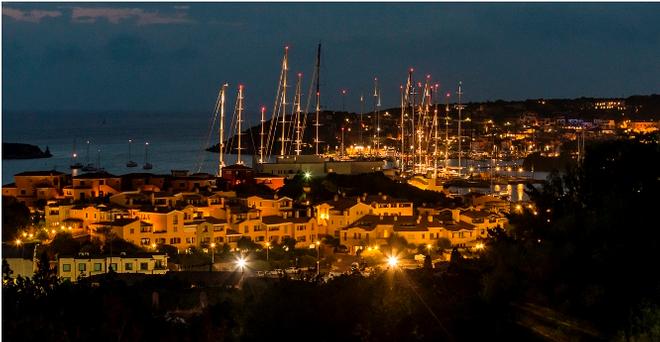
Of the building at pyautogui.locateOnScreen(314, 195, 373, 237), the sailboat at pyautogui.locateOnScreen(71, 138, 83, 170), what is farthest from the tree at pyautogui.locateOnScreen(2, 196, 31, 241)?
the sailboat at pyautogui.locateOnScreen(71, 138, 83, 170)

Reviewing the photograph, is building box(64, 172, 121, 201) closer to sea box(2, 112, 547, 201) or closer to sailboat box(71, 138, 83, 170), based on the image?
sea box(2, 112, 547, 201)

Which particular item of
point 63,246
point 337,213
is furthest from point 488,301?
point 337,213

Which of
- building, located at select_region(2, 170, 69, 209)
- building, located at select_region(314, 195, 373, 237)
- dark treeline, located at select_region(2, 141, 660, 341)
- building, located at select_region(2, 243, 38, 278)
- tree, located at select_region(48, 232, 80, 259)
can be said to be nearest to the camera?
dark treeline, located at select_region(2, 141, 660, 341)

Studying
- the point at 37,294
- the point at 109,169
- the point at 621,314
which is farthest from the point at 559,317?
the point at 109,169

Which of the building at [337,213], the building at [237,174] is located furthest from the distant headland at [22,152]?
the building at [337,213]

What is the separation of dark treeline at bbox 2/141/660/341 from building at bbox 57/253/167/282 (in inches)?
127

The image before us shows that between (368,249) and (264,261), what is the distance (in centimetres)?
134

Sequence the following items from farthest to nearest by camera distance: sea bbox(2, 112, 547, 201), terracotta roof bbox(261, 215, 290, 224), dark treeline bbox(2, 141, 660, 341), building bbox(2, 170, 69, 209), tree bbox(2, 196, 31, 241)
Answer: sea bbox(2, 112, 547, 201) → building bbox(2, 170, 69, 209) → terracotta roof bbox(261, 215, 290, 224) → tree bbox(2, 196, 31, 241) → dark treeline bbox(2, 141, 660, 341)

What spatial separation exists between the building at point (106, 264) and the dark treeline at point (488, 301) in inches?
127

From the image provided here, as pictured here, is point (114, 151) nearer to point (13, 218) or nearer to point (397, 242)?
point (13, 218)

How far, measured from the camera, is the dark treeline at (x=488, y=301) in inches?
160

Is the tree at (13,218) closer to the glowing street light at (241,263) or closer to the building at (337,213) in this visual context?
the glowing street light at (241,263)

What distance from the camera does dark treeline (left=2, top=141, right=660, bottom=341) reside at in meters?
4.06

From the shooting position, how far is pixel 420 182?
53.3ft
